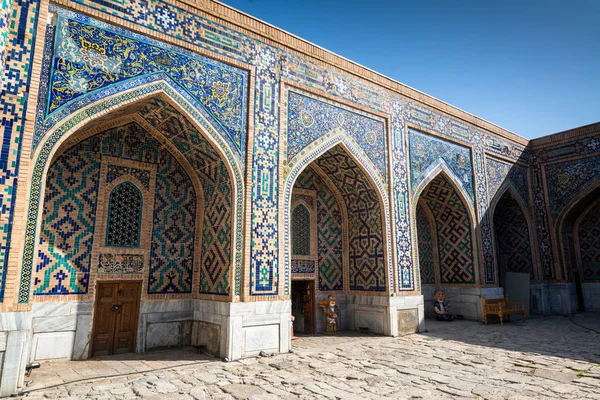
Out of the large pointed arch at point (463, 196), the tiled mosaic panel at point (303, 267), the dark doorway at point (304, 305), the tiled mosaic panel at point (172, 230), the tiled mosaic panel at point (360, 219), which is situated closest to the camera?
the tiled mosaic panel at point (172, 230)

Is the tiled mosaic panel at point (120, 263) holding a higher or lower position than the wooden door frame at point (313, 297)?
higher

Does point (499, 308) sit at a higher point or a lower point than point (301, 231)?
lower

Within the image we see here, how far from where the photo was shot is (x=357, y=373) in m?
4.70

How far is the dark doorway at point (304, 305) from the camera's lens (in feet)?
25.8

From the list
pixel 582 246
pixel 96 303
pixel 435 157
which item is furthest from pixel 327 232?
pixel 582 246

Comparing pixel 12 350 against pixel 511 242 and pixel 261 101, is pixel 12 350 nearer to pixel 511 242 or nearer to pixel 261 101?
pixel 261 101

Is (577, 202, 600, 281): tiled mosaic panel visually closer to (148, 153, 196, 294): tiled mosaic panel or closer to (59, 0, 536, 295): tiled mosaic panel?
(59, 0, 536, 295): tiled mosaic panel

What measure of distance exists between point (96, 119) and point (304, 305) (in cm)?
495

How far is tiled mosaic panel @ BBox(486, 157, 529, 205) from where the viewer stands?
10281 mm

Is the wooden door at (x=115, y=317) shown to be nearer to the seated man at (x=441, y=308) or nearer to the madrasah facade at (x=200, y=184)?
the madrasah facade at (x=200, y=184)

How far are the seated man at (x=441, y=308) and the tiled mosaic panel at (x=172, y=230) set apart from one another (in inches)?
226

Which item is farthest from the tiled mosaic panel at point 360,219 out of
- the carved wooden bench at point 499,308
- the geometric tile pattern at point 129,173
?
the geometric tile pattern at point 129,173

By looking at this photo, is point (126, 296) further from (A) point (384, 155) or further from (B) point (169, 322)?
(A) point (384, 155)

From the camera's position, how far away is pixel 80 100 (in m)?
4.75
